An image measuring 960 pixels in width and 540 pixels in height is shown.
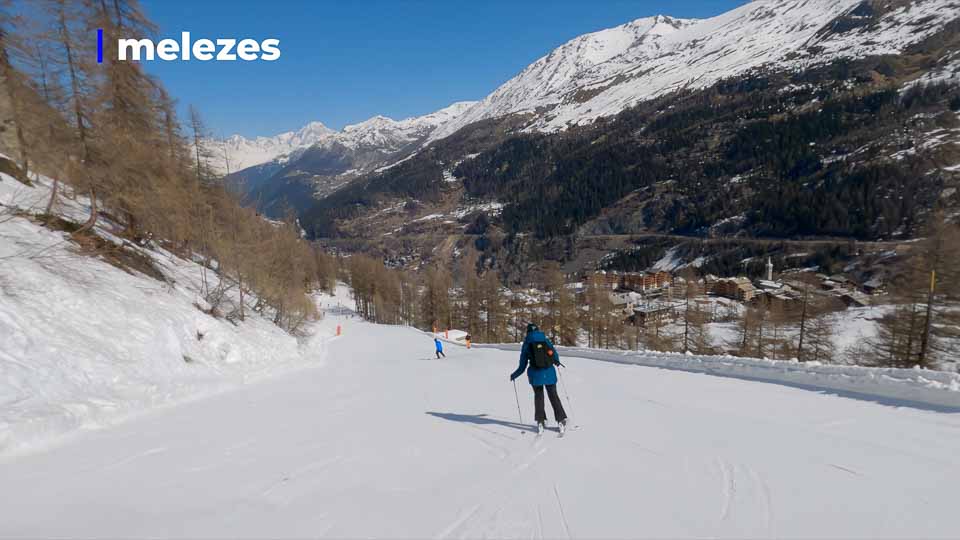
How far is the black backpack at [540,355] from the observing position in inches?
282

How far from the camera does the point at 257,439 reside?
6.69m

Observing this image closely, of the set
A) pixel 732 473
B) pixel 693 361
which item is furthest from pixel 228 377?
pixel 693 361

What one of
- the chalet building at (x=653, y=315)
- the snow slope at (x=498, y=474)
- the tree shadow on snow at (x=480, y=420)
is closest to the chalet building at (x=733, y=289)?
the chalet building at (x=653, y=315)

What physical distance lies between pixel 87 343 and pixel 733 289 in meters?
93.1

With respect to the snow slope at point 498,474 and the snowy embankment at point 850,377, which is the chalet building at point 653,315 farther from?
the snow slope at point 498,474

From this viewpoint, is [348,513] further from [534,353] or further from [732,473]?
[732,473]

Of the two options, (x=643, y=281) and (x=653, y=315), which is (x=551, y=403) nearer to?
(x=653, y=315)

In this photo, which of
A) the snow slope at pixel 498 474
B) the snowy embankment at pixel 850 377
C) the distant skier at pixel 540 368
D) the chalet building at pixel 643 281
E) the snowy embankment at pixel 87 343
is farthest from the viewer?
the chalet building at pixel 643 281

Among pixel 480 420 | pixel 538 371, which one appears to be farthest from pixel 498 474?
pixel 480 420

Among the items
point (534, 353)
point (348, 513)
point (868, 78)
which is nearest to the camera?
point (348, 513)

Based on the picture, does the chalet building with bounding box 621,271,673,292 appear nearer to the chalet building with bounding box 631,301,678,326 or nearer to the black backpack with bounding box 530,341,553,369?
the chalet building with bounding box 631,301,678,326

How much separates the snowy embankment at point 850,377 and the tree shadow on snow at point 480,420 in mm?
7505

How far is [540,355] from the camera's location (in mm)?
7148

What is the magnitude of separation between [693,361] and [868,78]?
260274 mm
